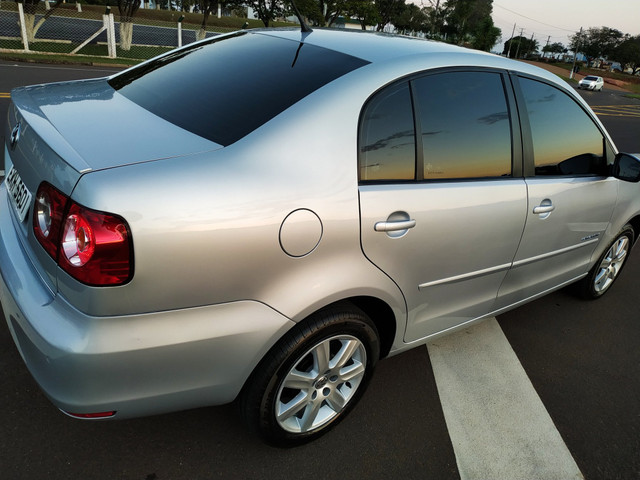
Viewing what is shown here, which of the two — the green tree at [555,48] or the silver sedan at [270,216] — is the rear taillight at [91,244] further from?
the green tree at [555,48]

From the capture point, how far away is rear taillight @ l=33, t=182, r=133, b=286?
1422mm

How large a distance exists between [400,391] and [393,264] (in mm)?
911

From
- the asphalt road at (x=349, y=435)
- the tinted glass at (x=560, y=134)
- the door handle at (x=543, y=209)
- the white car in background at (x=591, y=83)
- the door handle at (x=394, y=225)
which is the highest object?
the tinted glass at (x=560, y=134)

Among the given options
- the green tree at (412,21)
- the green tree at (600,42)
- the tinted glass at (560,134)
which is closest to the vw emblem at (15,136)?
the tinted glass at (560,134)

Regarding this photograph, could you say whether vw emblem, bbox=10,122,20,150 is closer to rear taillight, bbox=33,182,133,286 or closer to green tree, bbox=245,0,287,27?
rear taillight, bbox=33,182,133,286

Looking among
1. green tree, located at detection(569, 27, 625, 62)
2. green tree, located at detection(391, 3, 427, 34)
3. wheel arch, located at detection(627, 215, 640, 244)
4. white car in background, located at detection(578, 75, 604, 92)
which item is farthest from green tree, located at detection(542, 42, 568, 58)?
wheel arch, located at detection(627, 215, 640, 244)

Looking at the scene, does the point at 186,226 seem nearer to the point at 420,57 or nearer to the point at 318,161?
the point at 318,161

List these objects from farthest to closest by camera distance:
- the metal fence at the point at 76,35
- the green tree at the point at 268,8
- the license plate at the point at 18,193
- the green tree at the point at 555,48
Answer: the green tree at the point at 555,48 → the green tree at the point at 268,8 → the metal fence at the point at 76,35 → the license plate at the point at 18,193

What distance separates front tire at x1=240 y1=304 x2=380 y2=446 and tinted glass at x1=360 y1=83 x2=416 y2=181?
0.58 meters

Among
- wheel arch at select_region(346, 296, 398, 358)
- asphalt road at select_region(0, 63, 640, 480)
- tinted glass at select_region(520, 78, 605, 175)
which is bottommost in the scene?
asphalt road at select_region(0, 63, 640, 480)

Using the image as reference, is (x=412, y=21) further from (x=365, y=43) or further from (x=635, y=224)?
(x=365, y=43)

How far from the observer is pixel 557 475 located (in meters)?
2.14

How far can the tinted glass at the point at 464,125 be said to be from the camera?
2.14m

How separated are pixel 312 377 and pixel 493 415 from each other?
1.07 meters
